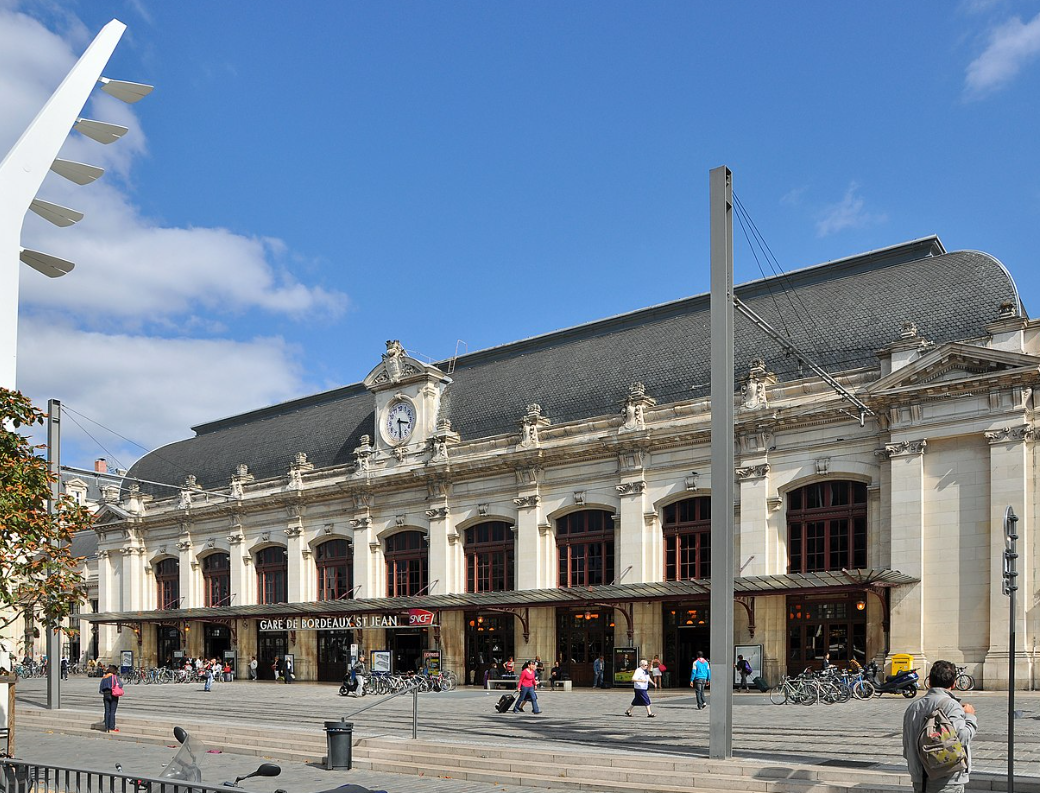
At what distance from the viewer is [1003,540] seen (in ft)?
112

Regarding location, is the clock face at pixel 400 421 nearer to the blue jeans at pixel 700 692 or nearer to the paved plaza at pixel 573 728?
the paved plaza at pixel 573 728

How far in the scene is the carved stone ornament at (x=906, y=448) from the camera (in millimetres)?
36438

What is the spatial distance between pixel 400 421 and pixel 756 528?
20.5 meters

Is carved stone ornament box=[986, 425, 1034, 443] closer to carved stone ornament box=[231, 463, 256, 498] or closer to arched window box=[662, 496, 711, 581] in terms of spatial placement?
arched window box=[662, 496, 711, 581]

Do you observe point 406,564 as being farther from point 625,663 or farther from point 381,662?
point 625,663

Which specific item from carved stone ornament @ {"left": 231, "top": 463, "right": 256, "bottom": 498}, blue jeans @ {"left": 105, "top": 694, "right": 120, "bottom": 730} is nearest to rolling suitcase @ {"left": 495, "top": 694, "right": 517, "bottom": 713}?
blue jeans @ {"left": 105, "top": 694, "right": 120, "bottom": 730}

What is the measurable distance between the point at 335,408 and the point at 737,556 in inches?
1123

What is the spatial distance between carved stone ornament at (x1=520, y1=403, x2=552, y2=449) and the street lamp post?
1227 inches

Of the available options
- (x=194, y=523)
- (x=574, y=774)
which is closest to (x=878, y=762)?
(x=574, y=774)

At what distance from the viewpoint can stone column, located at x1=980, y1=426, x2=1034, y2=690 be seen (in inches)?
1320

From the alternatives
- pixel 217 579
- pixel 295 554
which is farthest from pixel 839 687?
pixel 217 579

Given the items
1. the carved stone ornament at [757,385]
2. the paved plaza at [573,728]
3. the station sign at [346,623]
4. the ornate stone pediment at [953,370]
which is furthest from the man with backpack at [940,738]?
the station sign at [346,623]

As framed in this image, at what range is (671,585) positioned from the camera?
131 feet

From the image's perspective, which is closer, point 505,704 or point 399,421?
point 505,704
